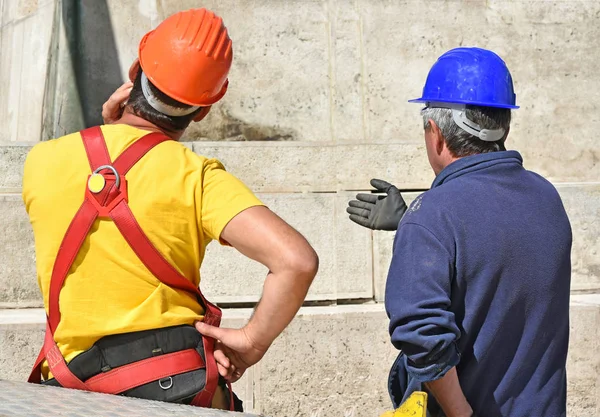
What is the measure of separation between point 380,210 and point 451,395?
702 mm

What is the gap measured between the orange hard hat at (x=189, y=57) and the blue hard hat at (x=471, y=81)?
0.63 m

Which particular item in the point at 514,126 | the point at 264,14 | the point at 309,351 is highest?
the point at 264,14

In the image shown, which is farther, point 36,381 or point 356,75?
point 356,75

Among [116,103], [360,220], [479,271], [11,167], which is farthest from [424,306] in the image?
[11,167]

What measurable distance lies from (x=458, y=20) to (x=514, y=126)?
2.59 ft

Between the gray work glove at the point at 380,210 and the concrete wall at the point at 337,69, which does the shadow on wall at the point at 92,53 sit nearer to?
the concrete wall at the point at 337,69

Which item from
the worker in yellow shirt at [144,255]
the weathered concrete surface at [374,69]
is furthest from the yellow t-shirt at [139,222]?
the weathered concrete surface at [374,69]

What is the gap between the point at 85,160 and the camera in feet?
7.43

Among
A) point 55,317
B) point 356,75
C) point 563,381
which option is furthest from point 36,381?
point 356,75

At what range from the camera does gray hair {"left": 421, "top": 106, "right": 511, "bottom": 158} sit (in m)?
2.45

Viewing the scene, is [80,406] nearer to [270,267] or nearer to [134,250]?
[134,250]

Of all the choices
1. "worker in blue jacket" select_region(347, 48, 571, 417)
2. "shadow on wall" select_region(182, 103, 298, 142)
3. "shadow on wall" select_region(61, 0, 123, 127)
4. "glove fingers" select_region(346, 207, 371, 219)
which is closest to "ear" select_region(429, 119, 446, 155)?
"worker in blue jacket" select_region(347, 48, 571, 417)

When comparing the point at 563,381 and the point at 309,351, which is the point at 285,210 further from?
the point at 563,381

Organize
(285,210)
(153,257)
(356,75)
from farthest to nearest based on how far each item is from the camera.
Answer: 1. (356,75)
2. (285,210)
3. (153,257)
